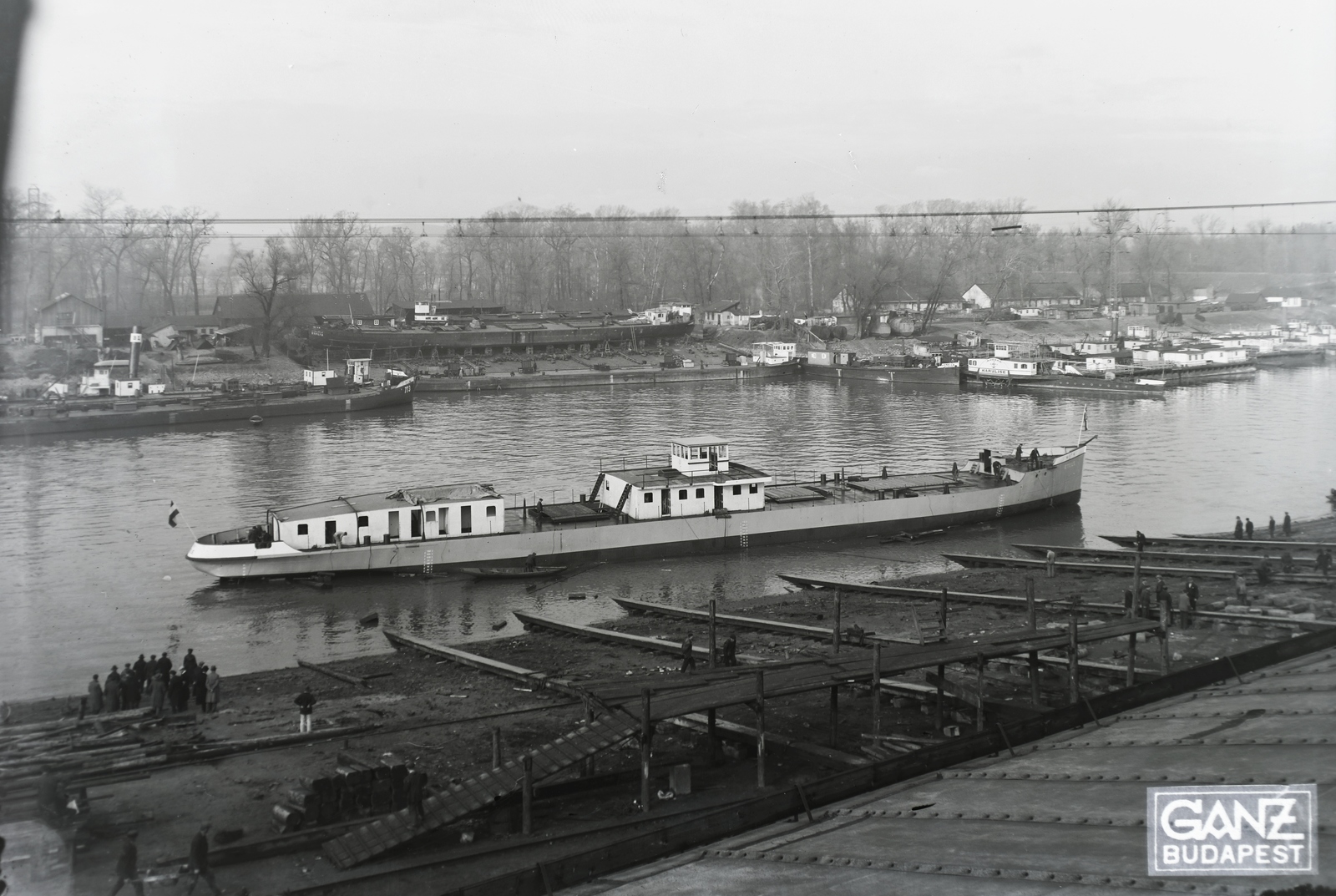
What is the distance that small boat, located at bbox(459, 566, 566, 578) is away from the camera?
2620cm

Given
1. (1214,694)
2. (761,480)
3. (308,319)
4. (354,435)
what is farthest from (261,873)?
(308,319)

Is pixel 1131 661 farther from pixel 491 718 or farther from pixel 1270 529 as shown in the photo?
pixel 1270 529

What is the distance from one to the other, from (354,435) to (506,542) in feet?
77.2

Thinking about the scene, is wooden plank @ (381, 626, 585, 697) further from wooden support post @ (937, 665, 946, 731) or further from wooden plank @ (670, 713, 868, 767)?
wooden support post @ (937, 665, 946, 731)

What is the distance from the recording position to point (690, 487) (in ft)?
94.5

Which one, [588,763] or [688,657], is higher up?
[588,763]

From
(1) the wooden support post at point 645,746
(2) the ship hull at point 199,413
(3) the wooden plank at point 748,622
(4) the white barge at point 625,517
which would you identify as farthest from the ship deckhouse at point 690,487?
(2) the ship hull at point 199,413

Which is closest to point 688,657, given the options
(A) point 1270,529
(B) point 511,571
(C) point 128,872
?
(C) point 128,872

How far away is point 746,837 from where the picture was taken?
372 inches

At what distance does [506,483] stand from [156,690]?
2096 centimetres

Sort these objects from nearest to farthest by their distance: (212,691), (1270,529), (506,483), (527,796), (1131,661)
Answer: (527,796) < (1131,661) < (212,691) < (1270,529) < (506,483)

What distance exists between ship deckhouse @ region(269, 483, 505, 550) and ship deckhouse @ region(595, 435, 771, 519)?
3.56 metres

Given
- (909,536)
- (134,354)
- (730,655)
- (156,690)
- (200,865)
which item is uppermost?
(134,354)

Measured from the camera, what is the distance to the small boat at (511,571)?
26203 millimetres
